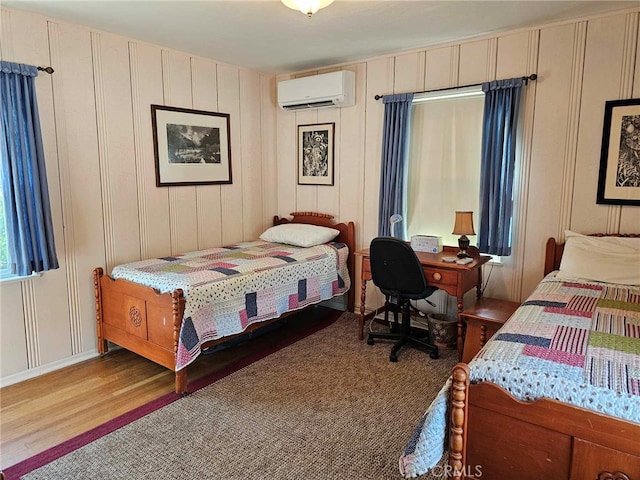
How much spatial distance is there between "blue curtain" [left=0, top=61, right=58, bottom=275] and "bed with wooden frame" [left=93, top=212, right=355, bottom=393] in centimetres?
50

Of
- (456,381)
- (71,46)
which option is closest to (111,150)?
(71,46)

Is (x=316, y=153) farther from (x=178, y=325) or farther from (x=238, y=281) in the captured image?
(x=178, y=325)

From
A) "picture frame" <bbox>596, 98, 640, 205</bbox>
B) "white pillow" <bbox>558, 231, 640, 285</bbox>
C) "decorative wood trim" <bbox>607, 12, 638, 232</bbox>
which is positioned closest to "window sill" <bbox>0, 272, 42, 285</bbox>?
"white pillow" <bbox>558, 231, 640, 285</bbox>

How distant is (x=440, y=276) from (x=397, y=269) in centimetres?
34

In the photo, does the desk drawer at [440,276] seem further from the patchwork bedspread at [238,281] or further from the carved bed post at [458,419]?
the carved bed post at [458,419]

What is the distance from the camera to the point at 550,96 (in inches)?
123

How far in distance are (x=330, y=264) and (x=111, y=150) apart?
2051 mm

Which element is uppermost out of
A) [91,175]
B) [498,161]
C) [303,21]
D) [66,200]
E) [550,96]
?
[303,21]

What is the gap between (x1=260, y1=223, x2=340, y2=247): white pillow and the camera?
4078 millimetres

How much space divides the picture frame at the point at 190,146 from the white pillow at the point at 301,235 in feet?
2.31

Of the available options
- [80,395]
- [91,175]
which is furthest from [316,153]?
[80,395]

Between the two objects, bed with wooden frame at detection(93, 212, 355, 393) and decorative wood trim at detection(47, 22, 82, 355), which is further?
decorative wood trim at detection(47, 22, 82, 355)

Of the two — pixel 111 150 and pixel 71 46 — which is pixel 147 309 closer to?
pixel 111 150

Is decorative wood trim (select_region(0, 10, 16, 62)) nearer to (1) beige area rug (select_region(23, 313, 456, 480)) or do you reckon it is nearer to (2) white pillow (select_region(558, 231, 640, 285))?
(1) beige area rug (select_region(23, 313, 456, 480))
